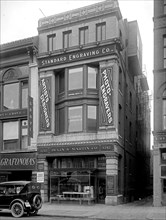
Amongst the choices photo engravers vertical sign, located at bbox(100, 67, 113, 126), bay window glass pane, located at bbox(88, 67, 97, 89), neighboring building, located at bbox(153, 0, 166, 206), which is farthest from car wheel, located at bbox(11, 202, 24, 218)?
bay window glass pane, located at bbox(88, 67, 97, 89)

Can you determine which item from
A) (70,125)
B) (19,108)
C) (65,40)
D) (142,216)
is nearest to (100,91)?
(70,125)

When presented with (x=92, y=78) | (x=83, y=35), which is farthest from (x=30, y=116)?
(x=83, y=35)

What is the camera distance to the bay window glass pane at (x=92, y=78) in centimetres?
2972

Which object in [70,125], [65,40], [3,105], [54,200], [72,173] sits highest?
[65,40]

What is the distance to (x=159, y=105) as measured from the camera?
90.4ft

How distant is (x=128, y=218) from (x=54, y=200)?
10453 millimetres

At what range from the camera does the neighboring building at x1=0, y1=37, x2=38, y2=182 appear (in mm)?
31203

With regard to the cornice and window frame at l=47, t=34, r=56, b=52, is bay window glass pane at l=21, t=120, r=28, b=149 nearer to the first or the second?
window frame at l=47, t=34, r=56, b=52

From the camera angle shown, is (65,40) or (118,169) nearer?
(118,169)

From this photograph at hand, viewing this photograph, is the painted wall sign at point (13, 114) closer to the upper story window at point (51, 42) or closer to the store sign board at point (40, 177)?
the store sign board at point (40, 177)

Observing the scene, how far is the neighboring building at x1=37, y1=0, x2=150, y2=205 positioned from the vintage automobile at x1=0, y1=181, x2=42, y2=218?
711 cm

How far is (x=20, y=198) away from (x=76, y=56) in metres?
13.2

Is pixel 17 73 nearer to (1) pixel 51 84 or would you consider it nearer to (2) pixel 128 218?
(1) pixel 51 84

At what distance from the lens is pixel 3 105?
3375 centimetres
